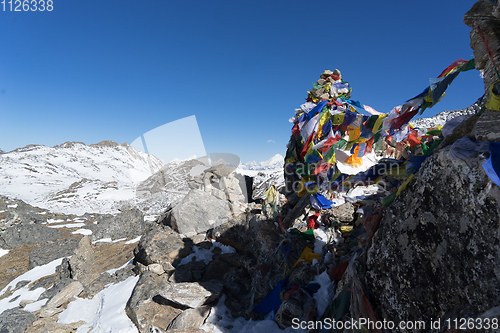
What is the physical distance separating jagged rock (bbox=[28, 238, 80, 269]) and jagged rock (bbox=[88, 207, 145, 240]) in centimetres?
129

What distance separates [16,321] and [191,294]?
15.7 feet

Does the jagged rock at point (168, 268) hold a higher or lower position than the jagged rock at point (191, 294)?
higher

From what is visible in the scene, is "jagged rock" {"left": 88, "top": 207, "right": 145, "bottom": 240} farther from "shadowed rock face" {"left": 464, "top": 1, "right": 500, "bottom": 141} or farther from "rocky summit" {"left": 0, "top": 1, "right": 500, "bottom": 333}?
"shadowed rock face" {"left": 464, "top": 1, "right": 500, "bottom": 141}

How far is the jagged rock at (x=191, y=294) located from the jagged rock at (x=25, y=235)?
1726cm

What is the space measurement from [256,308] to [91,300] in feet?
18.3

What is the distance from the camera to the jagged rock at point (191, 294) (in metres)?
5.89

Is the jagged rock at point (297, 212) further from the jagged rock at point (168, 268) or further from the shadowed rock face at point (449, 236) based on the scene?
the shadowed rock face at point (449, 236)

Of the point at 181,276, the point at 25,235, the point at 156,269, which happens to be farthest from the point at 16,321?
the point at 25,235

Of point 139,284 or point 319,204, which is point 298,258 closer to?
point 319,204

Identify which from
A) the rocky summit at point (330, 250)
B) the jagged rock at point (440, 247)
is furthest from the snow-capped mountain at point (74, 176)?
the jagged rock at point (440, 247)

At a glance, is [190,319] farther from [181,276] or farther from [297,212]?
[297,212]

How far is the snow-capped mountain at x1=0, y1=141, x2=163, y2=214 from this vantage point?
38431 millimetres

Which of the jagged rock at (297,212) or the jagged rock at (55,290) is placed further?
the jagged rock at (297,212)

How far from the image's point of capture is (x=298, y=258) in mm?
6363
